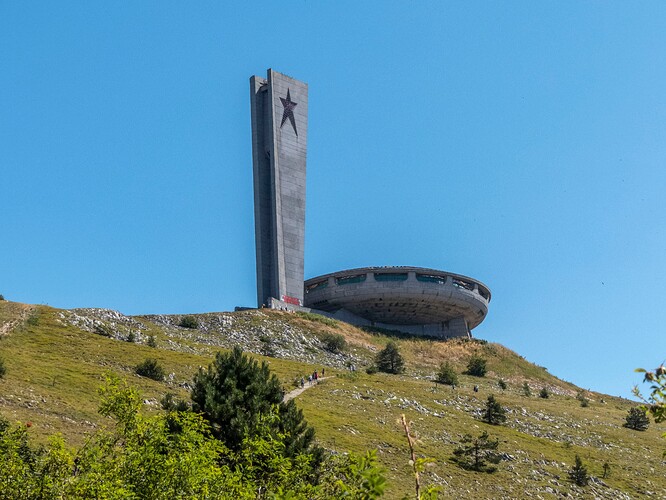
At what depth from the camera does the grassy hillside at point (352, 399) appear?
37.2m

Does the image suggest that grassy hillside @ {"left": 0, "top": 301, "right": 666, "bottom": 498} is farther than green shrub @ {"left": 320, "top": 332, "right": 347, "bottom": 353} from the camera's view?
No

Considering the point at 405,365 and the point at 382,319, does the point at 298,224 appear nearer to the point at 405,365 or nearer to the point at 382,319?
the point at 382,319

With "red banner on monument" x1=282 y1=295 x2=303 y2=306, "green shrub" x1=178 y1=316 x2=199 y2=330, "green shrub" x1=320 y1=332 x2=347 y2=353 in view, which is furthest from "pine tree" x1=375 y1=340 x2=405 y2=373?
"red banner on monument" x1=282 y1=295 x2=303 y2=306

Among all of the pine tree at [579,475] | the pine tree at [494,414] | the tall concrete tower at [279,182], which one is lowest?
A: the pine tree at [579,475]

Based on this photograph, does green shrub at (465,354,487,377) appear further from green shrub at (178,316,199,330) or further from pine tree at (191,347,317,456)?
pine tree at (191,347,317,456)

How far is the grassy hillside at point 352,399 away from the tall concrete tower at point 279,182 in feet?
33.1

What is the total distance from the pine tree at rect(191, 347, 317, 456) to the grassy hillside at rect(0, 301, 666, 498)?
4549 mm

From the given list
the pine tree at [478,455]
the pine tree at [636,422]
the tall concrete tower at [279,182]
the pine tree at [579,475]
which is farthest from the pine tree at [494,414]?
the tall concrete tower at [279,182]

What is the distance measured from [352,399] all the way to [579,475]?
15.3 metres

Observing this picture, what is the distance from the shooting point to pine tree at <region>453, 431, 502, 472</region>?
131 feet

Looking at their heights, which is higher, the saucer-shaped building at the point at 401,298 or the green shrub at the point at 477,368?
the saucer-shaped building at the point at 401,298

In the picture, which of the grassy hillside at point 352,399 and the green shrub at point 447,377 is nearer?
the grassy hillside at point 352,399

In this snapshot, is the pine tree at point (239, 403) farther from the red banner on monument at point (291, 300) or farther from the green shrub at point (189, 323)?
the red banner on monument at point (291, 300)

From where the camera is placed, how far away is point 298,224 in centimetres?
9194
